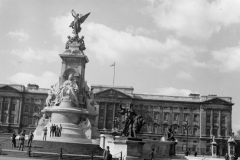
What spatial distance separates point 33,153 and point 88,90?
44.4 feet

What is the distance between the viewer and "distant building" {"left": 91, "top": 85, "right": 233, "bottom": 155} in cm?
8881

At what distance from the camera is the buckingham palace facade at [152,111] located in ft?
291

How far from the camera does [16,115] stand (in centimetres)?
8919

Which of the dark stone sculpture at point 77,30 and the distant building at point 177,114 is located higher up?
the dark stone sculpture at point 77,30

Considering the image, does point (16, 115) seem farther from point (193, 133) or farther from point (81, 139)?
point (81, 139)

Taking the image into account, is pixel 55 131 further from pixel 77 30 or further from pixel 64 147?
pixel 77 30

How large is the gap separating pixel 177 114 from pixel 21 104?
43592mm

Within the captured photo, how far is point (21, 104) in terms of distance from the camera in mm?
89500

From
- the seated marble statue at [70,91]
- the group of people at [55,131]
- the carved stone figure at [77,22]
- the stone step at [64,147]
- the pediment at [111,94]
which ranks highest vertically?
the carved stone figure at [77,22]

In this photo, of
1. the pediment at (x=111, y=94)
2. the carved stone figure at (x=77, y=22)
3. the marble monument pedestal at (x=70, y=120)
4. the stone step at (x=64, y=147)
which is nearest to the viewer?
the stone step at (x=64, y=147)

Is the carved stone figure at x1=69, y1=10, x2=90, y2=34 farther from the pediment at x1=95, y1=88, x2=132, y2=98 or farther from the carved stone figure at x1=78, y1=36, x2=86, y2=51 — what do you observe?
the pediment at x1=95, y1=88, x2=132, y2=98

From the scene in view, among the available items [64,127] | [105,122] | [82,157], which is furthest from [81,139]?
[105,122]

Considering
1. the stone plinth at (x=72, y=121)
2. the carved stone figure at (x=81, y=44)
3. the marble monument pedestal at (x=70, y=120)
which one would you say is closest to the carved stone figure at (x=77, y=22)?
the carved stone figure at (x=81, y=44)

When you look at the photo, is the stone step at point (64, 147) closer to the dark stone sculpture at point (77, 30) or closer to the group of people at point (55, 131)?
the group of people at point (55, 131)
